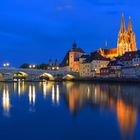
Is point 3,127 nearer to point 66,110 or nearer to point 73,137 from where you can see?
point 73,137

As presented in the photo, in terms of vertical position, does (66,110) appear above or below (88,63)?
below

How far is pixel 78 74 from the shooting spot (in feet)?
244

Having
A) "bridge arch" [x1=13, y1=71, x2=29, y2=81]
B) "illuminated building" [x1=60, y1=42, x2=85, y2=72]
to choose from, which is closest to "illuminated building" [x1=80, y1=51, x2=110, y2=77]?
"illuminated building" [x1=60, y1=42, x2=85, y2=72]

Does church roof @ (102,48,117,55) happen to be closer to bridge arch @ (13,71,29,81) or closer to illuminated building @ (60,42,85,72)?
illuminated building @ (60,42,85,72)

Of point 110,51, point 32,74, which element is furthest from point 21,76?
point 110,51

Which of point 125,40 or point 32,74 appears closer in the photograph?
point 32,74

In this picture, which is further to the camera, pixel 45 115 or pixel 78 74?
pixel 78 74

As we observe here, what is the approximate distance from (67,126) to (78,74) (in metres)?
60.9

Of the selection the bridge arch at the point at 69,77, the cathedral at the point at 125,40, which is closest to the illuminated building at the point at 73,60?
the bridge arch at the point at 69,77

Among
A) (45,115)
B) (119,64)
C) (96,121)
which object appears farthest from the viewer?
(119,64)

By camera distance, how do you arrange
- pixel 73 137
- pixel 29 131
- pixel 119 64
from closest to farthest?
pixel 73 137
pixel 29 131
pixel 119 64

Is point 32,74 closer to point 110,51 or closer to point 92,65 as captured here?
point 92,65

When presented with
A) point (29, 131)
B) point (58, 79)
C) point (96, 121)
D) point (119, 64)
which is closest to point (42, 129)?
point (29, 131)

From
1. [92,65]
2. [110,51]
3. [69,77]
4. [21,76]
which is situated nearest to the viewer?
[92,65]
